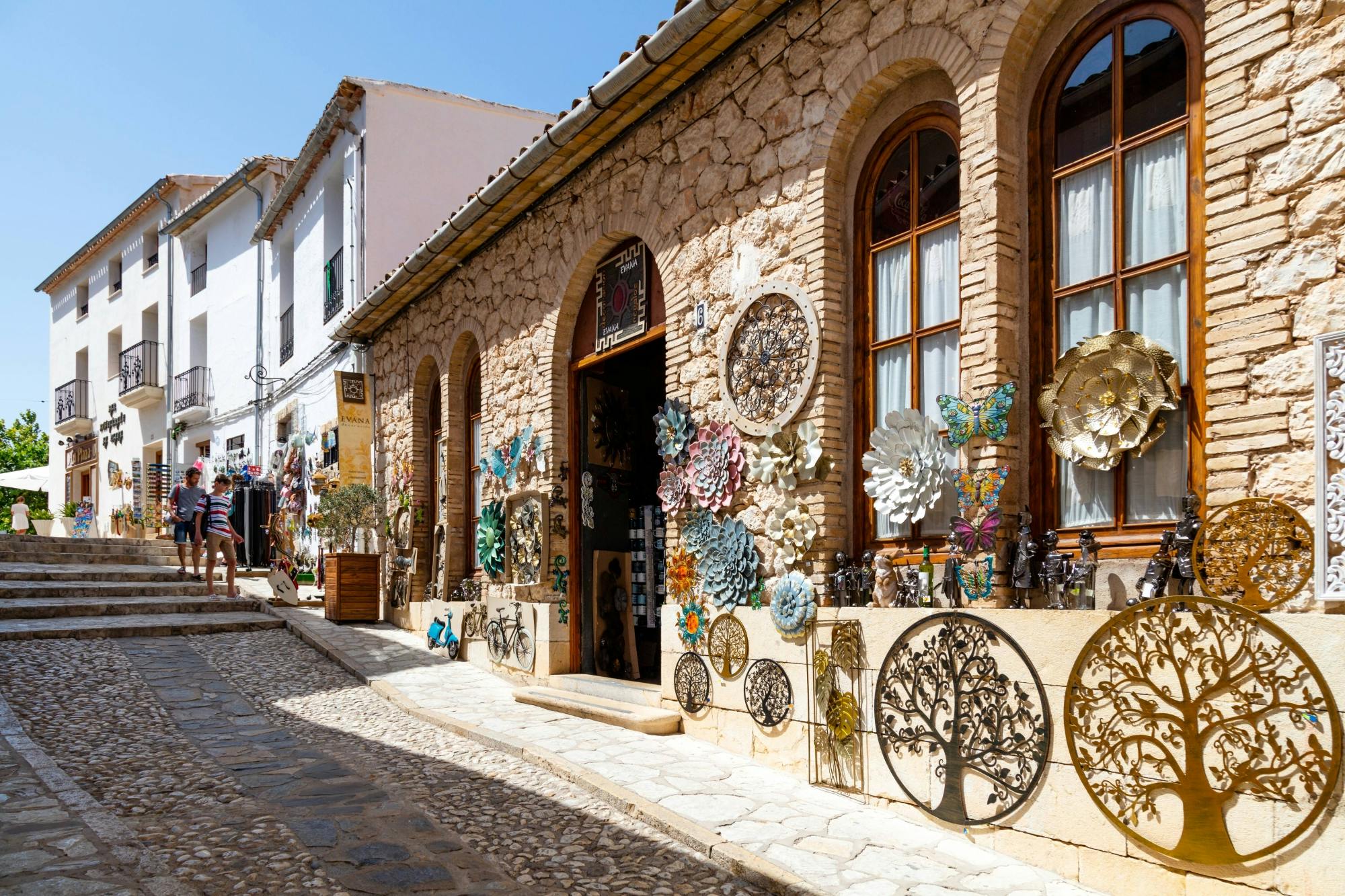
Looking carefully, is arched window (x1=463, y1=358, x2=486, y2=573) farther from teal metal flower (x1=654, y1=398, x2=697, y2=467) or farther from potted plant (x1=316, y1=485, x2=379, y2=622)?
teal metal flower (x1=654, y1=398, x2=697, y2=467)

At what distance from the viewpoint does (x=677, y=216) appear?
23.5 ft

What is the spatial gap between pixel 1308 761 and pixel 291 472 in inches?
588

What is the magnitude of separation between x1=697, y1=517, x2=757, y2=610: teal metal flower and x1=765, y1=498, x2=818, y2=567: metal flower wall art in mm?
267

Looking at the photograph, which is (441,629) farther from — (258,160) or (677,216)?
(258,160)

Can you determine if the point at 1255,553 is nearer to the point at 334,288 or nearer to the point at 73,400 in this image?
the point at 334,288

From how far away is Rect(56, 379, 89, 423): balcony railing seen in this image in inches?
1065

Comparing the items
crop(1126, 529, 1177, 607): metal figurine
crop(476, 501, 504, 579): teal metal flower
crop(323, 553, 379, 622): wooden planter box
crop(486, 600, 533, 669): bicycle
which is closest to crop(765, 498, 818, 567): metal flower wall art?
crop(1126, 529, 1177, 607): metal figurine

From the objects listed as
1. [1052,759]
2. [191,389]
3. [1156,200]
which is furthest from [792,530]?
[191,389]

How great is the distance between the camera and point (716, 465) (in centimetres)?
654

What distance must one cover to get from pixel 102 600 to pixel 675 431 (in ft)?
26.9

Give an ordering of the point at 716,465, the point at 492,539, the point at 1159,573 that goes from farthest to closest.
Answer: the point at 492,539 → the point at 716,465 → the point at 1159,573

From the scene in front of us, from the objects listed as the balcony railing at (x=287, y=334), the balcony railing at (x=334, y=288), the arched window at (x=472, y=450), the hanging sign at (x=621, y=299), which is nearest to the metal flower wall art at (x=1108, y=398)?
the hanging sign at (x=621, y=299)

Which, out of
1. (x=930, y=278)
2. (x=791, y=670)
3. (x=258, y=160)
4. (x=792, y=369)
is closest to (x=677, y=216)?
(x=792, y=369)

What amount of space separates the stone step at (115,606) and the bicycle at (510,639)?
14.0 feet
